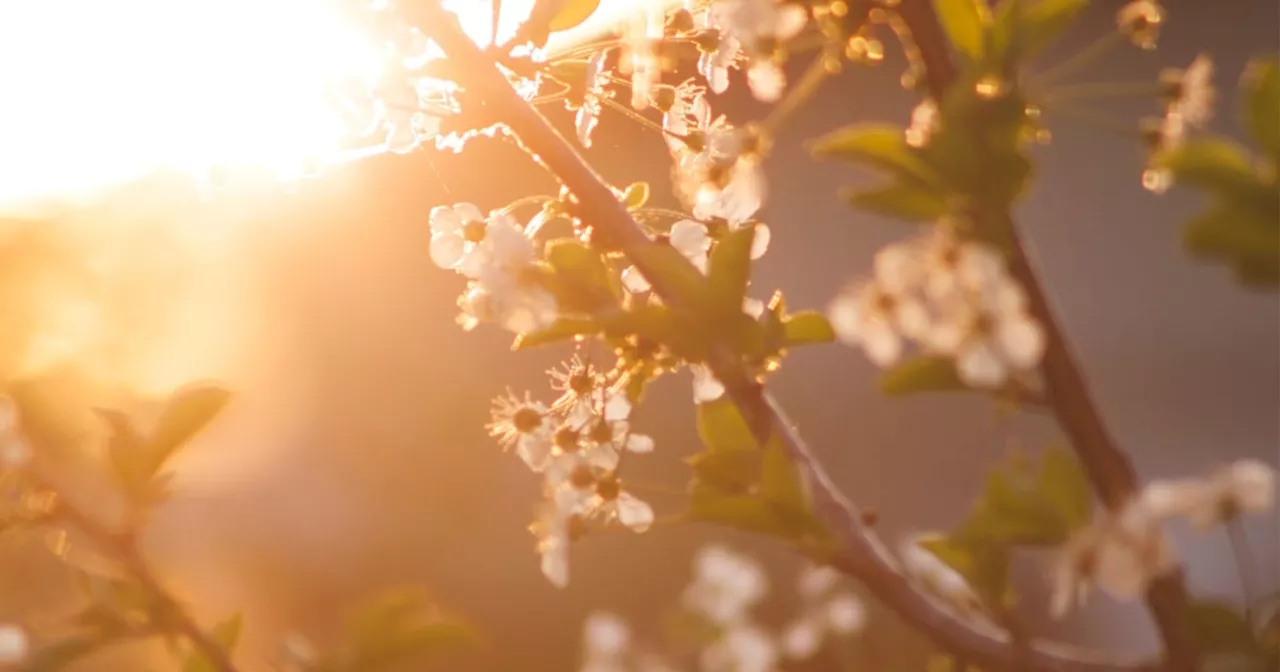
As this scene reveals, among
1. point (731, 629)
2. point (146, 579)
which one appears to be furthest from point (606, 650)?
point (146, 579)

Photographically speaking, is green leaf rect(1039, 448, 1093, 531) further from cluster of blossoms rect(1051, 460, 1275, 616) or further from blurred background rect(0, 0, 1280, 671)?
blurred background rect(0, 0, 1280, 671)

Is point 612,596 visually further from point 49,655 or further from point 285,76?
point 285,76

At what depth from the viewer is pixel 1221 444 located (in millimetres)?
1767

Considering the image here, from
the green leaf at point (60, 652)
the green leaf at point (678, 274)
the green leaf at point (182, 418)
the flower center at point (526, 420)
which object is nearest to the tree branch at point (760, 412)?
the green leaf at point (678, 274)

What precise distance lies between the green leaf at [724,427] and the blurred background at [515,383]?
101 cm

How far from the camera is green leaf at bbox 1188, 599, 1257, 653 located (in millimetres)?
310

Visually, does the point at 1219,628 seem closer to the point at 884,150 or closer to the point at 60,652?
the point at 884,150

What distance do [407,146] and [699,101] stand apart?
0.51 feet

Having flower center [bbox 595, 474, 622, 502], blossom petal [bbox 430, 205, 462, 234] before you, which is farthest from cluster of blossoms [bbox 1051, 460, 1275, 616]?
blossom petal [bbox 430, 205, 462, 234]

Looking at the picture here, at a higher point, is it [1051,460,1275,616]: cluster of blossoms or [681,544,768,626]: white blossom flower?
[1051,460,1275,616]: cluster of blossoms

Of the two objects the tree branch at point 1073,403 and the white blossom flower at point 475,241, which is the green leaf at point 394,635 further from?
the tree branch at point 1073,403

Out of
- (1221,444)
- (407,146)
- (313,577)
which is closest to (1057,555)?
(407,146)

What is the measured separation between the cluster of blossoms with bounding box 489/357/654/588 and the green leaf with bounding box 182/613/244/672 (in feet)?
0.81

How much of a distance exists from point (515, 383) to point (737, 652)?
3.97ft
